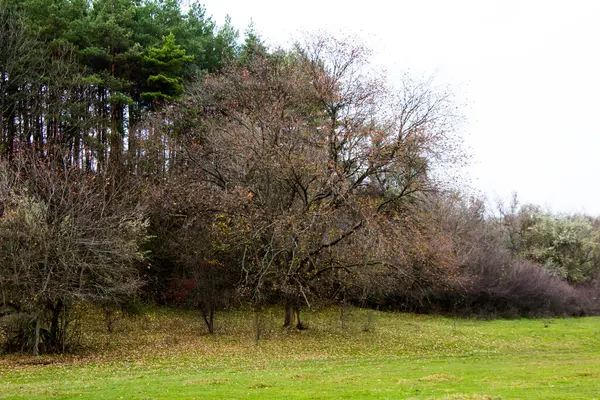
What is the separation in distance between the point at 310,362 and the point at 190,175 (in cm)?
1135

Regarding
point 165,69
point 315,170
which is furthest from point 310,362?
point 165,69

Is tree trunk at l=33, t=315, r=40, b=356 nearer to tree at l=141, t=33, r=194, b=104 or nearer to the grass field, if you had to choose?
the grass field

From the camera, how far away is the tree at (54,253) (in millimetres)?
18031

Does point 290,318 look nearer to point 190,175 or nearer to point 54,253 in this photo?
point 190,175

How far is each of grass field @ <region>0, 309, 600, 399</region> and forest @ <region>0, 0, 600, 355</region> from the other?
1.71 m

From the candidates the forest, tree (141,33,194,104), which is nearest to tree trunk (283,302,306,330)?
the forest

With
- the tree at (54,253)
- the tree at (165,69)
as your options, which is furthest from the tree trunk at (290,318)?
the tree at (165,69)

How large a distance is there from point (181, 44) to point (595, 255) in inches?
1655

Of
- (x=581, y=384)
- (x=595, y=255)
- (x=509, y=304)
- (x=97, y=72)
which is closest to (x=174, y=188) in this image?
(x=97, y=72)

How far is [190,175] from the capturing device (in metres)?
26.0

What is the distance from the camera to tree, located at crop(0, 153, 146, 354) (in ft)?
59.2

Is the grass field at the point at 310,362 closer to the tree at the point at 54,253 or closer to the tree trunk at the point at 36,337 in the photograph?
the tree trunk at the point at 36,337

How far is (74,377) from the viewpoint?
1498cm

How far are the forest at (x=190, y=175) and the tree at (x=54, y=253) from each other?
0.07 m
